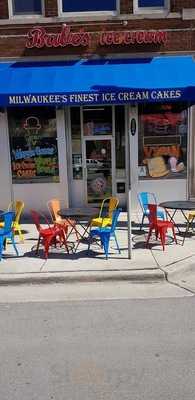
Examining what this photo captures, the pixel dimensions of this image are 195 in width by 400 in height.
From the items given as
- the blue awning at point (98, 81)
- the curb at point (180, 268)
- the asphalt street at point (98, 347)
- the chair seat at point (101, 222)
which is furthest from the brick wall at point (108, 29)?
the asphalt street at point (98, 347)

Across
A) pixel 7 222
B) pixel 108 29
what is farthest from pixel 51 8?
pixel 7 222

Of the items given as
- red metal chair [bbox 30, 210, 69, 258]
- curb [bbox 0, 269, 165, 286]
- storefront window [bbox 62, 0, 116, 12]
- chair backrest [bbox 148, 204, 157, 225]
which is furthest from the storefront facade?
curb [bbox 0, 269, 165, 286]

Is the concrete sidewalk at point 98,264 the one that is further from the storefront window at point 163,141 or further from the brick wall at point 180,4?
the brick wall at point 180,4

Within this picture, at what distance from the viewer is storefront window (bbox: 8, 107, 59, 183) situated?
1211cm

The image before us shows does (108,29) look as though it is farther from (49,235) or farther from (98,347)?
(98,347)

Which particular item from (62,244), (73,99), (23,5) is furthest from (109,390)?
(23,5)

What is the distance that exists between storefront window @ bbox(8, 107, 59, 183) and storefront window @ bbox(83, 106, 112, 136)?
86cm

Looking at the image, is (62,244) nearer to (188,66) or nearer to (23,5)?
(188,66)

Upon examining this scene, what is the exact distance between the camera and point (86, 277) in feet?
24.2

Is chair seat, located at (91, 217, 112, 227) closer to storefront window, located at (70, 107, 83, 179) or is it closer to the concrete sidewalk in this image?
the concrete sidewalk

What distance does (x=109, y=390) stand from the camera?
4230mm

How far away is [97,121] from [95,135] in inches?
14.6

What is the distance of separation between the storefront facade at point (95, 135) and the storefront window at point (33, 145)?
0.03 metres

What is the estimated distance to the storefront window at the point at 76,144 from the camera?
40.2ft
